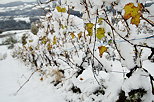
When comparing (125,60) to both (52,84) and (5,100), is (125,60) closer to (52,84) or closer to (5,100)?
(52,84)

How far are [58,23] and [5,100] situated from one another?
1956 millimetres

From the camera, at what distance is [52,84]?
3186 mm

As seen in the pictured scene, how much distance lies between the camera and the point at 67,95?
92.3 inches

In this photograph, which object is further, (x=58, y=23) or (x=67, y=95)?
(x=58, y=23)

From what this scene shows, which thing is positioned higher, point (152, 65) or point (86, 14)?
point (86, 14)

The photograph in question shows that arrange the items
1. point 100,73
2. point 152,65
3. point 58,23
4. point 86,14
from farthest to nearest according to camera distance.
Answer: point 58,23 → point 152,65 → point 100,73 → point 86,14

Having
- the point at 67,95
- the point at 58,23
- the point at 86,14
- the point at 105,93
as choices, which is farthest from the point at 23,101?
the point at 86,14

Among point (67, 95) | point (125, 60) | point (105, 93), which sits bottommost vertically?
point (67, 95)

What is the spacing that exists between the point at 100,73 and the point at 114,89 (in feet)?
1.35

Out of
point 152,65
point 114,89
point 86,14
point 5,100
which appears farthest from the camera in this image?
point 5,100

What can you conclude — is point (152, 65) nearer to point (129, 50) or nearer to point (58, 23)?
point (129, 50)

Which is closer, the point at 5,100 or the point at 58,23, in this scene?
the point at 58,23

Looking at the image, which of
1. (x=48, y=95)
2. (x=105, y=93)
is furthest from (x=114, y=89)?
(x=48, y=95)

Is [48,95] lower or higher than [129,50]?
lower
